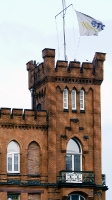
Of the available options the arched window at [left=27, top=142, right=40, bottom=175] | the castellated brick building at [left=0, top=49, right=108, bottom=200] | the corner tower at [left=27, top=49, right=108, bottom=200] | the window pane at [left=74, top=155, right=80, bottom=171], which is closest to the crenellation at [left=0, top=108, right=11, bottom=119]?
the castellated brick building at [left=0, top=49, right=108, bottom=200]

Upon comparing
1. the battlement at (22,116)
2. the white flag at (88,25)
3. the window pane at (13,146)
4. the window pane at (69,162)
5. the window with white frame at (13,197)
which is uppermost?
the white flag at (88,25)

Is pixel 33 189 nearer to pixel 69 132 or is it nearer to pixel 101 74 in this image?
pixel 69 132

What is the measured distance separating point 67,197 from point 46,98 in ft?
29.1

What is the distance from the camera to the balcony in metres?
65.4

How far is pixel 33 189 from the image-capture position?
64.9 meters

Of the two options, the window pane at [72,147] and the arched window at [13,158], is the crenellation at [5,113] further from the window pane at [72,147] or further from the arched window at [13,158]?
the window pane at [72,147]

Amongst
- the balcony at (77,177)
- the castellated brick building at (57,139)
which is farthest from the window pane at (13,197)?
the balcony at (77,177)

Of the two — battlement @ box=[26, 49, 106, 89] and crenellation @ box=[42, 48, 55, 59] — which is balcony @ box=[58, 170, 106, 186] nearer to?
battlement @ box=[26, 49, 106, 89]

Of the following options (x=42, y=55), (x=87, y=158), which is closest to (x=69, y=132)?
(x=87, y=158)

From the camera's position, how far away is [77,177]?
6569cm

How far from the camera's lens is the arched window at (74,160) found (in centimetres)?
6569

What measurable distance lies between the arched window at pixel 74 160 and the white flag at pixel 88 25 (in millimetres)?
9633

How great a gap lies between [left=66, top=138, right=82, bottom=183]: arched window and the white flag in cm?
963

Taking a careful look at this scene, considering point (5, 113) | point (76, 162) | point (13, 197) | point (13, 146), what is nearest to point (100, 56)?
point (76, 162)
